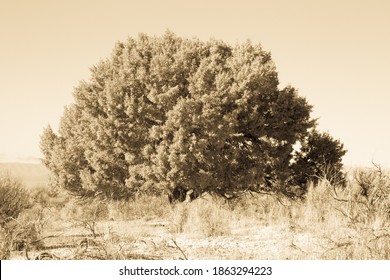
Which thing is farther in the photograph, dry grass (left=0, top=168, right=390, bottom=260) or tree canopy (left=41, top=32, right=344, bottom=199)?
tree canopy (left=41, top=32, right=344, bottom=199)

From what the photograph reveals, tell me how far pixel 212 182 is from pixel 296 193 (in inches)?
175

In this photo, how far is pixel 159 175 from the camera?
17.1 metres

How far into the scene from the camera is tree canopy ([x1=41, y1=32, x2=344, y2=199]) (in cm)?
1695

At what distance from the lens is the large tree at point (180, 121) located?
16953 mm

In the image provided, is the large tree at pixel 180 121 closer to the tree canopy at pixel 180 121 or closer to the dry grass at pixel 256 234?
the tree canopy at pixel 180 121

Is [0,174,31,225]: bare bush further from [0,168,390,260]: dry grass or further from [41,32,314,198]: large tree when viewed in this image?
[41,32,314,198]: large tree

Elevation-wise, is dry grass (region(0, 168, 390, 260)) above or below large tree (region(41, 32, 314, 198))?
below

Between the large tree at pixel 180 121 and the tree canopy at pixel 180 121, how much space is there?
0.04 m

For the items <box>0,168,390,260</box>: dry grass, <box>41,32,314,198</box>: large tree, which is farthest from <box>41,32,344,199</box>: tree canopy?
<box>0,168,390,260</box>: dry grass

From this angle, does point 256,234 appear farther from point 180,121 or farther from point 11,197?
point 11,197

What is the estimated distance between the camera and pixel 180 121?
655 inches

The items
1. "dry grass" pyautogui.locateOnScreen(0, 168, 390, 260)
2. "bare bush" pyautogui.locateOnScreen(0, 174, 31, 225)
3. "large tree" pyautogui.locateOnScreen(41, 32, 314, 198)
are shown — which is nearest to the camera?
"dry grass" pyautogui.locateOnScreen(0, 168, 390, 260)

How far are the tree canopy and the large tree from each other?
41mm
